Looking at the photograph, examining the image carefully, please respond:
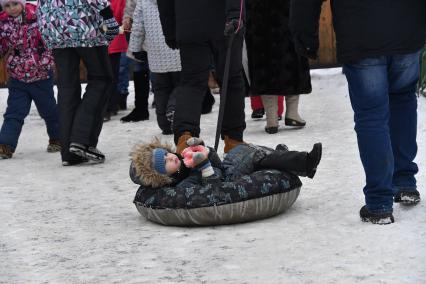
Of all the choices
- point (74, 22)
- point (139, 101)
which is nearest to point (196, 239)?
point (74, 22)

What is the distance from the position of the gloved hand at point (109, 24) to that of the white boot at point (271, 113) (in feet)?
5.81

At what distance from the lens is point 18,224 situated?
568 centimetres

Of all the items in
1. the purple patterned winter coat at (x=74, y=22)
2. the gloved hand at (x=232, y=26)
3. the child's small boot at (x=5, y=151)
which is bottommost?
the child's small boot at (x=5, y=151)

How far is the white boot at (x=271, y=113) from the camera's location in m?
8.84

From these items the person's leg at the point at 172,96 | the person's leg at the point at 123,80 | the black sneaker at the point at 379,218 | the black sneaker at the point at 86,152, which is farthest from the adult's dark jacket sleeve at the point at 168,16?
the person's leg at the point at 123,80

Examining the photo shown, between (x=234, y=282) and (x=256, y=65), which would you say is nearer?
(x=234, y=282)

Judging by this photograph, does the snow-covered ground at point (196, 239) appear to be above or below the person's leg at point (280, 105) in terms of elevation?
above

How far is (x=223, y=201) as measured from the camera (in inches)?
202

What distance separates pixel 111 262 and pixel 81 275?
0.23 metres

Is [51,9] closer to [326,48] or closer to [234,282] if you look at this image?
[234,282]

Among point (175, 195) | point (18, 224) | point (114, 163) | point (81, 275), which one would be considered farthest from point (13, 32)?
point (81, 275)

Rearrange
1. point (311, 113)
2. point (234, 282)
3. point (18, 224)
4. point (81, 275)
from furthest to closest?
1. point (311, 113)
2. point (18, 224)
3. point (81, 275)
4. point (234, 282)

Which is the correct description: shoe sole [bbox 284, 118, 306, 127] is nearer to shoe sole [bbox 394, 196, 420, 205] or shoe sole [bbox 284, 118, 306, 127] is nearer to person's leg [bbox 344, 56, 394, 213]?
shoe sole [bbox 394, 196, 420, 205]

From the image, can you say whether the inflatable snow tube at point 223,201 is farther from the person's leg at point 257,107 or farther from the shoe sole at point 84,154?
the person's leg at point 257,107
